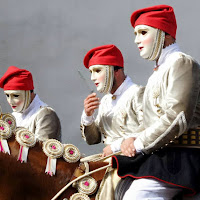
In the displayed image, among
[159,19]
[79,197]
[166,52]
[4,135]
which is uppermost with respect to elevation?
[159,19]

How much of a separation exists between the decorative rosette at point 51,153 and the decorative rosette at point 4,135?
190 millimetres

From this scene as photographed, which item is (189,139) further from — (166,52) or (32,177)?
(32,177)

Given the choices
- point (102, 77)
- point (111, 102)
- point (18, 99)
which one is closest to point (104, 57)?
point (102, 77)

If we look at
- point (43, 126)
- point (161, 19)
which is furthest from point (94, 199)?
point (43, 126)

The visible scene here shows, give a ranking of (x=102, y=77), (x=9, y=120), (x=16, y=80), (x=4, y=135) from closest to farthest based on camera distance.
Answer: (x=4, y=135)
(x=9, y=120)
(x=102, y=77)
(x=16, y=80)

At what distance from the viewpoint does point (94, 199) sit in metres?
2.33

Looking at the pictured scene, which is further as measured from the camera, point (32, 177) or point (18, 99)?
point (18, 99)

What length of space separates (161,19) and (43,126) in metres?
1.62

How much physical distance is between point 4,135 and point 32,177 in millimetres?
249

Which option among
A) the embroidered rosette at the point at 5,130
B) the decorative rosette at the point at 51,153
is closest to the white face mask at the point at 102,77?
the decorative rosette at the point at 51,153

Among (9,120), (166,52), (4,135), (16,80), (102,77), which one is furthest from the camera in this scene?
(16,80)

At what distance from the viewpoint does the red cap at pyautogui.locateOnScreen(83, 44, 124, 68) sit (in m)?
3.31

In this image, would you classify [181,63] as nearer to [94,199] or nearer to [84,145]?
[94,199]

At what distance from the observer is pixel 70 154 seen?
2414 mm
